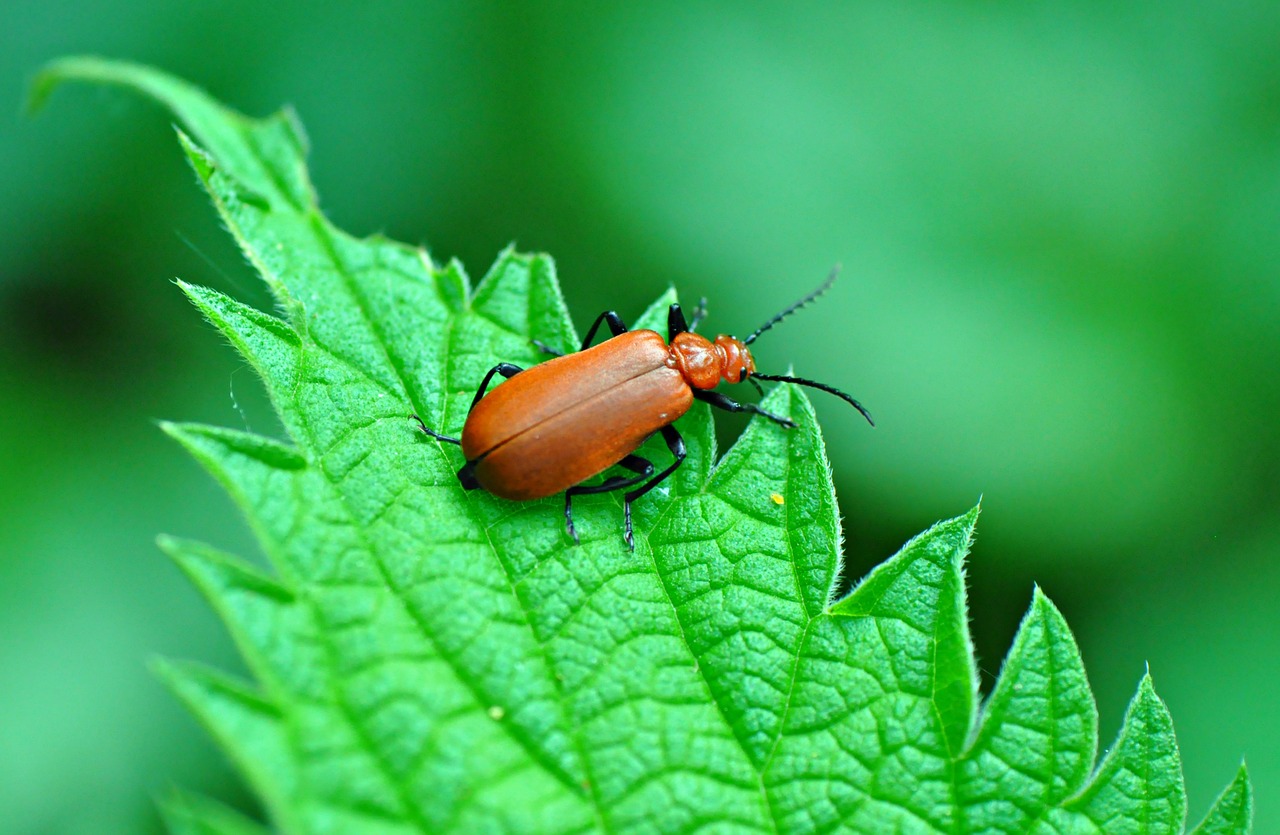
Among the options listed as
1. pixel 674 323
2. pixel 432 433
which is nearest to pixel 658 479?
pixel 432 433

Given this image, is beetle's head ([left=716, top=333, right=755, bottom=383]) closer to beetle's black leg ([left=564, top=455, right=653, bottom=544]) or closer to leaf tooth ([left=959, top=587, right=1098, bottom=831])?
beetle's black leg ([left=564, top=455, right=653, bottom=544])

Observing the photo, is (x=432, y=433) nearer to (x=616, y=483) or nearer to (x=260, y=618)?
(x=616, y=483)


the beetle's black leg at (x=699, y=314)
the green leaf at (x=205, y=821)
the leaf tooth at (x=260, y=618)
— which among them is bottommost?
the green leaf at (x=205, y=821)

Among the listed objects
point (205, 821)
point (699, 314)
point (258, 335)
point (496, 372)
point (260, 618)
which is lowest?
point (205, 821)

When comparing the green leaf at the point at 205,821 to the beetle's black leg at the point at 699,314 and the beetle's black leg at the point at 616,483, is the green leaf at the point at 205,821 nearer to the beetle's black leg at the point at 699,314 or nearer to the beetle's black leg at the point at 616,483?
the beetle's black leg at the point at 616,483

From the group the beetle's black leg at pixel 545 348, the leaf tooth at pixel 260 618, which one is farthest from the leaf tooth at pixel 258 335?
the beetle's black leg at pixel 545 348

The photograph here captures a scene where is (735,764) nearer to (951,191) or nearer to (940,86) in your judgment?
(951,191)
